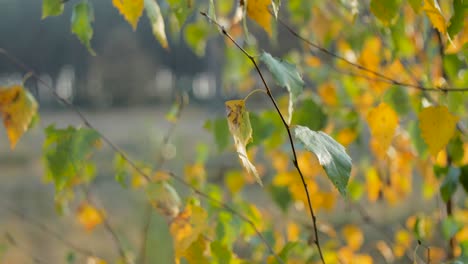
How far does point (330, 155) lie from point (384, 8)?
0.20 metres

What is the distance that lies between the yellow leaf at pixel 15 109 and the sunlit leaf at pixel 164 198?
148 millimetres

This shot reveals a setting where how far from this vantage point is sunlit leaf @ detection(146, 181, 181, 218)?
73 cm

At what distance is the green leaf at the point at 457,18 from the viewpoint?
59 cm

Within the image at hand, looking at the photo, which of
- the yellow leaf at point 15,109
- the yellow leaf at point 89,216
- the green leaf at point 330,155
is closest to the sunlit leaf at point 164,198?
the yellow leaf at point 15,109

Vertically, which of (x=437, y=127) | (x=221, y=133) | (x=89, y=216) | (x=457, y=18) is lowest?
(x=89, y=216)

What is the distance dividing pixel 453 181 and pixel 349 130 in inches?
12.3

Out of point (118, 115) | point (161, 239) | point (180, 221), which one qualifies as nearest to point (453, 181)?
point (180, 221)

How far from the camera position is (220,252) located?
69 centimetres

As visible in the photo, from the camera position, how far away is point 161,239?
1488mm

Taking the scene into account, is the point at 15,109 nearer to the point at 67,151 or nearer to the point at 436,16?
the point at 67,151

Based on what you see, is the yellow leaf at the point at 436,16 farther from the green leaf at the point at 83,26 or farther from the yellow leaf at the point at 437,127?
the green leaf at the point at 83,26

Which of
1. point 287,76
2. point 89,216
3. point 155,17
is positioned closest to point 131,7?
point 155,17

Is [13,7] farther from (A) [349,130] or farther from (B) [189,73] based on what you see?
(A) [349,130]

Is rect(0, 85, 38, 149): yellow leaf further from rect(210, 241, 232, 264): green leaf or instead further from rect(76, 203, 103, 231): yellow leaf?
rect(76, 203, 103, 231): yellow leaf
